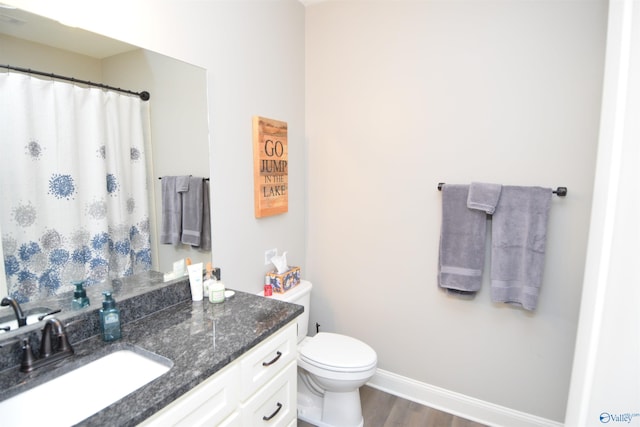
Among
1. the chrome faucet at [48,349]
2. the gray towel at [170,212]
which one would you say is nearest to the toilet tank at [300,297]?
the gray towel at [170,212]

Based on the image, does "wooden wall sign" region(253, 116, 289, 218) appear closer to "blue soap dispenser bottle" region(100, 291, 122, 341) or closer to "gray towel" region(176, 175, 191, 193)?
"gray towel" region(176, 175, 191, 193)

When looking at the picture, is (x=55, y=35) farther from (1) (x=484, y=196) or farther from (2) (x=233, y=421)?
(1) (x=484, y=196)

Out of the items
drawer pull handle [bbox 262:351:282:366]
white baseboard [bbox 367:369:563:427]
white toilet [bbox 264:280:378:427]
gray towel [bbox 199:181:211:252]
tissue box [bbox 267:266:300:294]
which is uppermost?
gray towel [bbox 199:181:211:252]

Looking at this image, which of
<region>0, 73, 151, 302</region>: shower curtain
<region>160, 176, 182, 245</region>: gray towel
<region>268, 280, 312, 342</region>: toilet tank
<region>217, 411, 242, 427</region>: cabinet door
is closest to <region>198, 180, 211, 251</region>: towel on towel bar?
<region>160, 176, 182, 245</region>: gray towel

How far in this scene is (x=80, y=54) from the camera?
3.86 ft

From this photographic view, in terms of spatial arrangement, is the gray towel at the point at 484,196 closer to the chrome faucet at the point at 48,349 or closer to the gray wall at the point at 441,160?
the gray wall at the point at 441,160

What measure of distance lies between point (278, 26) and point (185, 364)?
6.60 feet

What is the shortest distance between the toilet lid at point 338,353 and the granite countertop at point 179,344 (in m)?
0.57

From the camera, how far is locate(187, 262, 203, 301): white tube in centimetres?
151

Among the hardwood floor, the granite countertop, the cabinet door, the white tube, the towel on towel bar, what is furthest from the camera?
the hardwood floor

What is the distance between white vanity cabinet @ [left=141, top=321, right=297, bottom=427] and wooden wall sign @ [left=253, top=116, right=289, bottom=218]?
0.85 meters

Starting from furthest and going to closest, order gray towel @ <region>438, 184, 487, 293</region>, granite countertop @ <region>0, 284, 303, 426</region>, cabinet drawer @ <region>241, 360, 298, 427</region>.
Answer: gray towel @ <region>438, 184, 487, 293</region>, cabinet drawer @ <region>241, 360, 298, 427</region>, granite countertop @ <region>0, 284, 303, 426</region>

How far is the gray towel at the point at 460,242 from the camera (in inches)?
74.5

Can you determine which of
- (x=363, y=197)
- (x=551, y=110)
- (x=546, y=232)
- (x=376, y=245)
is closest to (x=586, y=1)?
(x=551, y=110)
